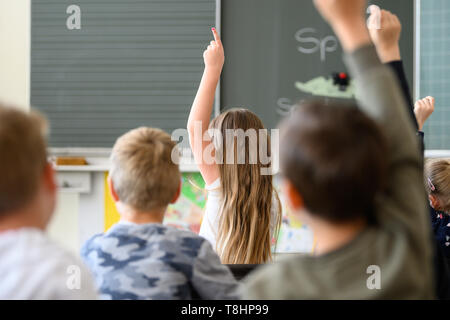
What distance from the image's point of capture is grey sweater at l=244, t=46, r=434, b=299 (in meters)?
0.65

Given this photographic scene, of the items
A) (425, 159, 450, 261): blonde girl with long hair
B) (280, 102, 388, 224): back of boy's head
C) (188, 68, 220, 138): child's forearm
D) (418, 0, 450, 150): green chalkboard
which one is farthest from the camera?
(418, 0, 450, 150): green chalkboard

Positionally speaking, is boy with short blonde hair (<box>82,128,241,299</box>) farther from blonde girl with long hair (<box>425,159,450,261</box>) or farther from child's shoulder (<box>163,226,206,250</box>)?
blonde girl with long hair (<box>425,159,450,261</box>)

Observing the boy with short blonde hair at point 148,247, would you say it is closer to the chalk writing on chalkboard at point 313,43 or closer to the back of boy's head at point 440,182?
the back of boy's head at point 440,182

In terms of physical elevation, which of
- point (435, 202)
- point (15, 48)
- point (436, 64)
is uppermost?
point (15, 48)

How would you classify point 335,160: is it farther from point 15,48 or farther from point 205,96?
point 15,48

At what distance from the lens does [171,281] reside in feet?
3.19

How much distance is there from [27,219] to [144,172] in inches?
13.9

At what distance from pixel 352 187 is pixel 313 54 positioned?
2738 millimetres

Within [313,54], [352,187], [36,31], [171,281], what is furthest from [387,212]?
[36,31]

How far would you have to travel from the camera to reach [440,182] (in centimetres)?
201

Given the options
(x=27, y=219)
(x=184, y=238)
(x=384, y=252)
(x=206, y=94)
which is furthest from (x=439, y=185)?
(x=27, y=219)

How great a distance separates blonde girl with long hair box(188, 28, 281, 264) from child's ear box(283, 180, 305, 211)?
0.86 metres

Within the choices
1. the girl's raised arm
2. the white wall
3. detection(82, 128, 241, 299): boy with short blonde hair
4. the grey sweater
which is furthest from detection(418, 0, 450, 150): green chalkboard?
the grey sweater

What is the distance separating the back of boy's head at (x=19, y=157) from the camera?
680 mm
